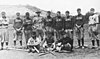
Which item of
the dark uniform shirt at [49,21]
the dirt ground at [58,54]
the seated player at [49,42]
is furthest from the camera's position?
the dark uniform shirt at [49,21]

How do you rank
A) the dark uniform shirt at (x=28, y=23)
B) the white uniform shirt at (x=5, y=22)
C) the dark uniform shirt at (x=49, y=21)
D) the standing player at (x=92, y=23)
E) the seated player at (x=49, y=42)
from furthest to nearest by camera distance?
the white uniform shirt at (x=5, y=22)
the dark uniform shirt at (x=28, y=23)
the dark uniform shirt at (x=49, y=21)
the seated player at (x=49, y=42)
the standing player at (x=92, y=23)

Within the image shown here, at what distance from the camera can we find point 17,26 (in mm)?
6945

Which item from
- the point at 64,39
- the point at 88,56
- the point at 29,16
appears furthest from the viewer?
the point at 29,16

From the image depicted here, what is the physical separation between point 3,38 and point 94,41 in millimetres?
3170

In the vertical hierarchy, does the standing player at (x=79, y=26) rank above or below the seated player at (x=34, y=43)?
above

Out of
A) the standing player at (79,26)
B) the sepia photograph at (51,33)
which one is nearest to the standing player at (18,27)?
the sepia photograph at (51,33)

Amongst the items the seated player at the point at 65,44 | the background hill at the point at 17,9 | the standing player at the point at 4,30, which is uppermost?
the background hill at the point at 17,9

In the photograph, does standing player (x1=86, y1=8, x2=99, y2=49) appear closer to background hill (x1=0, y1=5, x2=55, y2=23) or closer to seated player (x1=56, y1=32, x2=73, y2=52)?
seated player (x1=56, y1=32, x2=73, y2=52)

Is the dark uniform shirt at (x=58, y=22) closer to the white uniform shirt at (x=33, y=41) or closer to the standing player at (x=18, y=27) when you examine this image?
the white uniform shirt at (x=33, y=41)

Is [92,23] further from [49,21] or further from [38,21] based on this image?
[38,21]

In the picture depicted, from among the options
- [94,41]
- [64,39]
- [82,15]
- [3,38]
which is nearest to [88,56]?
[94,41]

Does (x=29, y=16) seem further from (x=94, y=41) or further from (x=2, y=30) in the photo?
(x=94, y=41)

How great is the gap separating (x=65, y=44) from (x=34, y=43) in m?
1.05

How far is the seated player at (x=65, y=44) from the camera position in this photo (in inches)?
251
